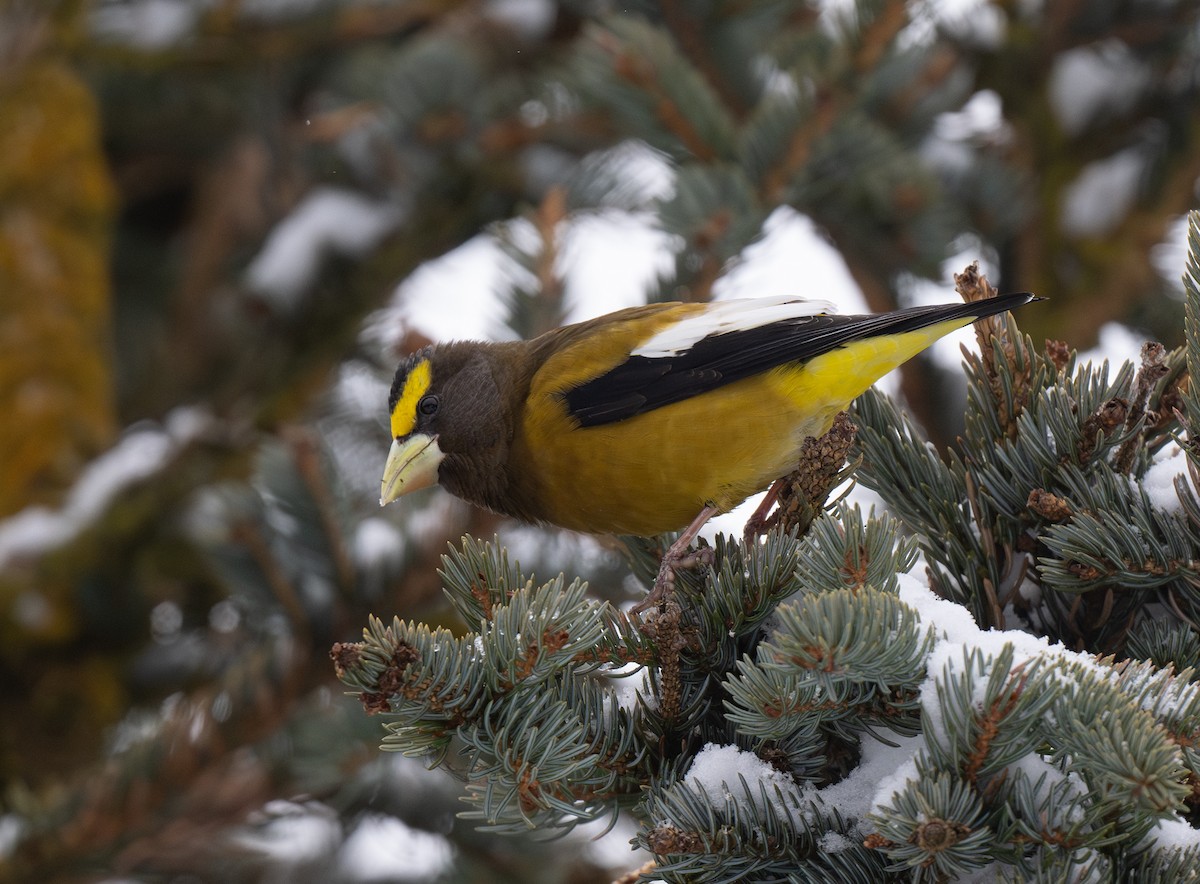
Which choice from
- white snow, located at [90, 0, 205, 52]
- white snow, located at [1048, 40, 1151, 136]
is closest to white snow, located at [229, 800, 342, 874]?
white snow, located at [90, 0, 205, 52]

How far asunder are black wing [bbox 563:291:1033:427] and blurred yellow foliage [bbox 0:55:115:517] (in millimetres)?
2164

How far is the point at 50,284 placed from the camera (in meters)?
4.18

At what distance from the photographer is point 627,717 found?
172cm

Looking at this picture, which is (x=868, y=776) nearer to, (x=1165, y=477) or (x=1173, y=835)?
(x=1173, y=835)

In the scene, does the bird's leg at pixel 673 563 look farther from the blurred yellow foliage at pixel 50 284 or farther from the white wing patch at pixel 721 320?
the blurred yellow foliage at pixel 50 284

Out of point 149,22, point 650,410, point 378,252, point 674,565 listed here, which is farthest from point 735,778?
point 149,22

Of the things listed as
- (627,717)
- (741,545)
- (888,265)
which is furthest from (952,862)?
(888,265)

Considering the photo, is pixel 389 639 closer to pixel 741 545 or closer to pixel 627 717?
pixel 627 717

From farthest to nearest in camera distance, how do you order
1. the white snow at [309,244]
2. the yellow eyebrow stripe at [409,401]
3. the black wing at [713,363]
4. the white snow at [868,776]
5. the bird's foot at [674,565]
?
the white snow at [309,244]
the yellow eyebrow stripe at [409,401]
the black wing at [713,363]
the bird's foot at [674,565]
the white snow at [868,776]

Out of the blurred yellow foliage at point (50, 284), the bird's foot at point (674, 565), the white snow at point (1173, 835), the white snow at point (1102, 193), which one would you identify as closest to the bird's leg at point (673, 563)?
the bird's foot at point (674, 565)

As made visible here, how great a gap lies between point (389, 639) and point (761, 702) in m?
0.52

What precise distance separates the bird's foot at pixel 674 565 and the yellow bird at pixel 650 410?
0.36 meters

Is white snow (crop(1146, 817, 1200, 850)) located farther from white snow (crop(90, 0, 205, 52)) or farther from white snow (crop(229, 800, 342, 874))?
white snow (crop(90, 0, 205, 52))

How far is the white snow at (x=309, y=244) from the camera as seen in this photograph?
405 centimetres
